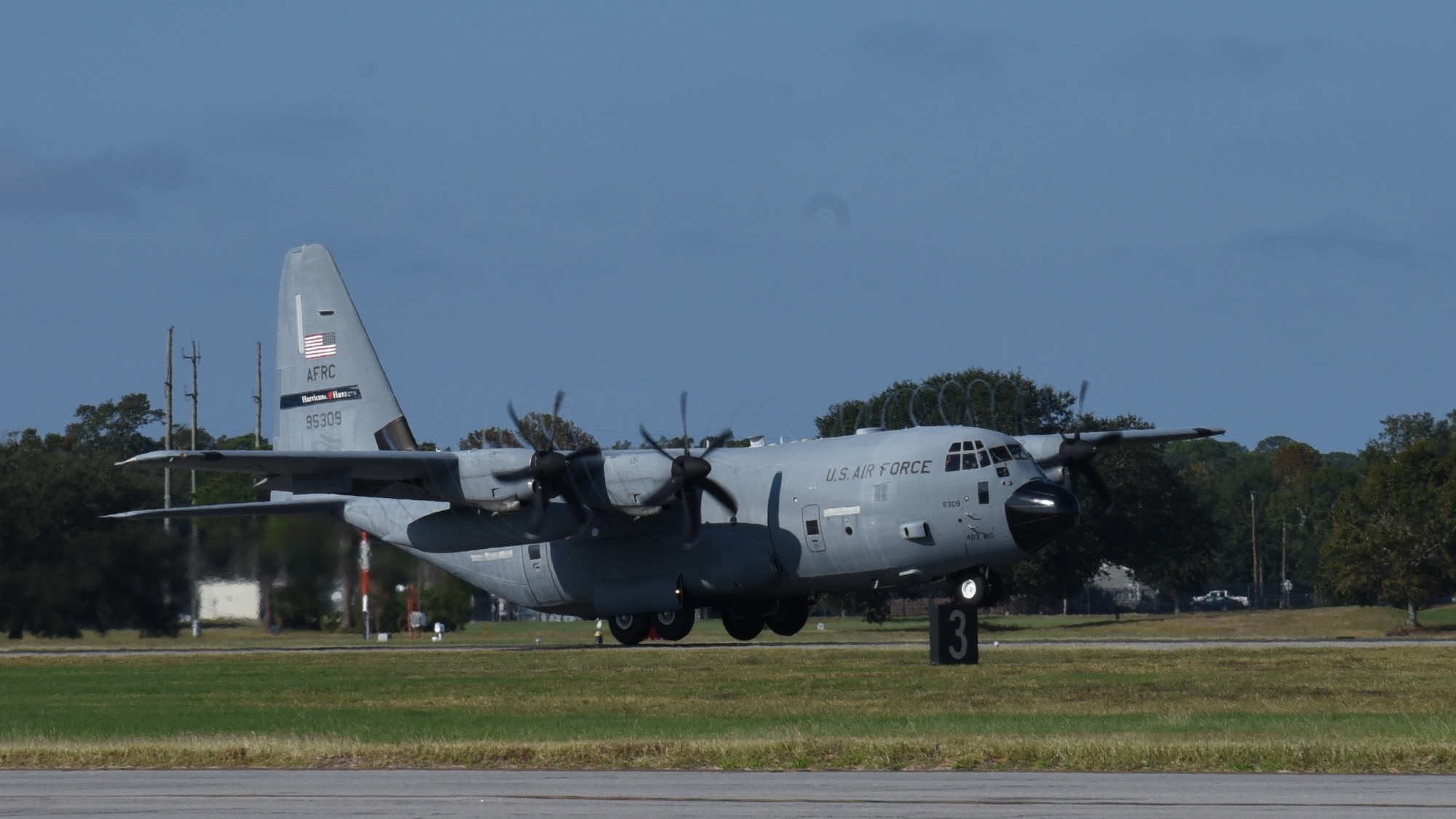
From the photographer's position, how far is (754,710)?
82.8 feet

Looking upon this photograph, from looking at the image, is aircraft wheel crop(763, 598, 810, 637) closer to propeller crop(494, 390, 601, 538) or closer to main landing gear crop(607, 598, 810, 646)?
main landing gear crop(607, 598, 810, 646)

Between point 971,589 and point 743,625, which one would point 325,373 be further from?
point 971,589

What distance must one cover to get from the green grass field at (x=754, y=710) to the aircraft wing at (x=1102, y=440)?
4525 millimetres

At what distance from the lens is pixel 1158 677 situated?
99.7 feet

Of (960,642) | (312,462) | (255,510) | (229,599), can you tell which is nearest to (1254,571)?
(229,599)

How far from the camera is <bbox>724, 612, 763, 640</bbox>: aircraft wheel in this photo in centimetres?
4450

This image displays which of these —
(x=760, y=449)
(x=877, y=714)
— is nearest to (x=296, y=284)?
(x=760, y=449)

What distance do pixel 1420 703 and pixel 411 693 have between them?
16.0 meters

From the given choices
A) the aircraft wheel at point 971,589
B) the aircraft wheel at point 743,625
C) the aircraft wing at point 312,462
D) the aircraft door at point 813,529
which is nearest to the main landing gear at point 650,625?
the aircraft wheel at point 743,625

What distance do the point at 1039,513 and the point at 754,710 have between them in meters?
12.4

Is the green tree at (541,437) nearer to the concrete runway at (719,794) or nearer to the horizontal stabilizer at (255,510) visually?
the horizontal stabilizer at (255,510)

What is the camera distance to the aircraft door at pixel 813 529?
39.2 metres

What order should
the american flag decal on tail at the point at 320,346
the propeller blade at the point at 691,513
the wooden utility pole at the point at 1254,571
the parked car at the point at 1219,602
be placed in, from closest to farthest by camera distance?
1. the propeller blade at the point at 691,513
2. the american flag decal on tail at the point at 320,346
3. the wooden utility pole at the point at 1254,571
4. the parked car at the point at 1219,602

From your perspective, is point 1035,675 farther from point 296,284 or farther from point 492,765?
point 296,284
